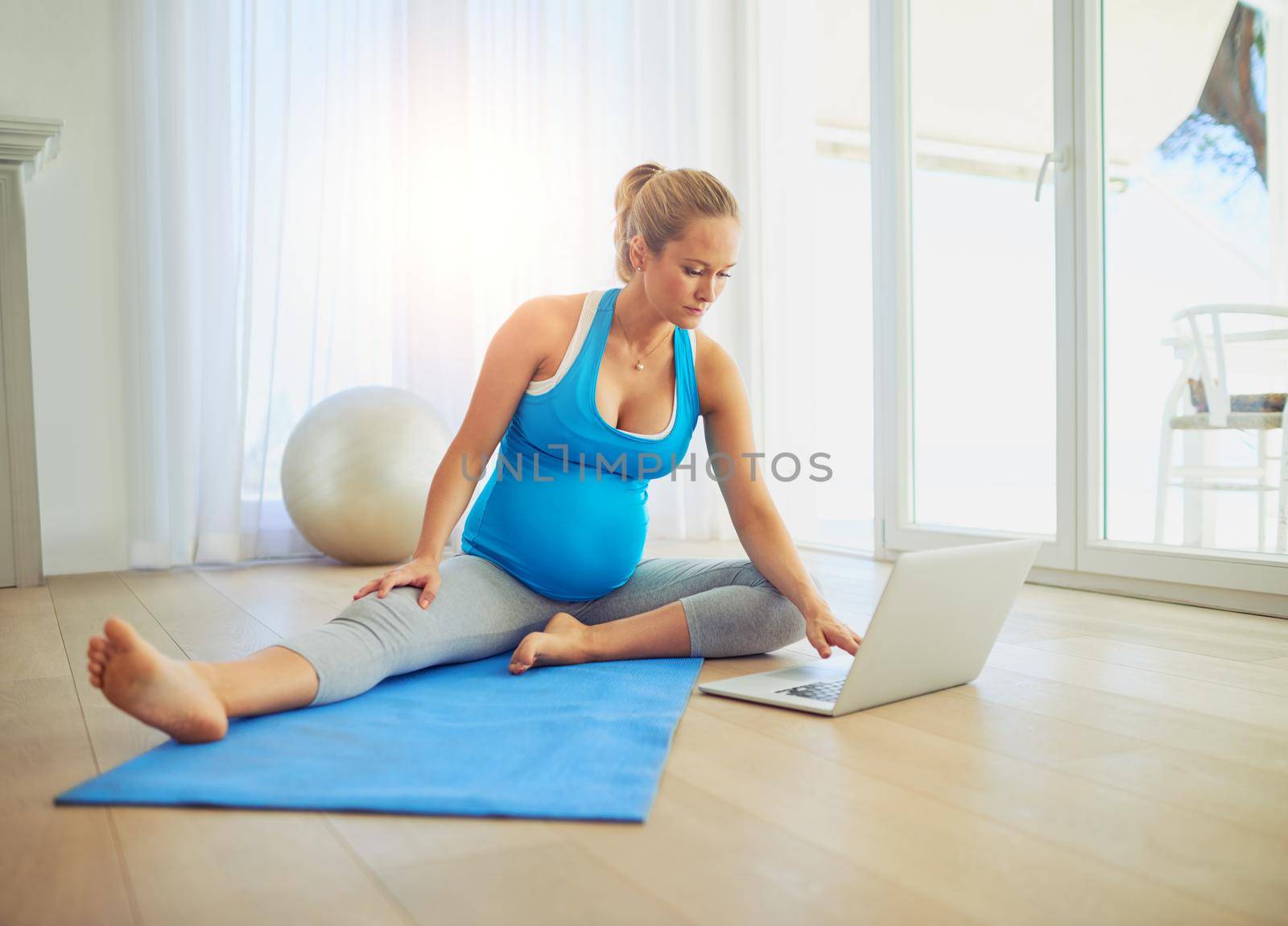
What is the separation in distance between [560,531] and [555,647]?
0.20m

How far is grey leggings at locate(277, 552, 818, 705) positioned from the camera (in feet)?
5.06

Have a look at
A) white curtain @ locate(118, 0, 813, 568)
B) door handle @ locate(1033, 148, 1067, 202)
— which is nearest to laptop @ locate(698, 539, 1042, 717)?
door handle @ locate(1033, 148, 1067, 202)

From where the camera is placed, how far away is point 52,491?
3.50 meters

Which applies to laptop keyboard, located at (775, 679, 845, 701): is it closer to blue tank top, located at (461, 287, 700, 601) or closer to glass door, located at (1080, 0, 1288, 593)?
blue tank top, located at (461, 287, 700, 601)

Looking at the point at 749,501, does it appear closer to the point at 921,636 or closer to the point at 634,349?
the point at 634,349

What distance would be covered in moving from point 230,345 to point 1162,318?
2.84 m

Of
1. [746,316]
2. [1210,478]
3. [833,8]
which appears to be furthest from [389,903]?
[833,8]

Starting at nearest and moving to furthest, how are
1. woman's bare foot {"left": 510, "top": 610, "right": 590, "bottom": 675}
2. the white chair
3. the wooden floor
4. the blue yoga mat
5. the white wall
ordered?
the wooden floor → the blue yoga mat → woman's bare foot {"left": 510, "top": 610, "right": 590, "bottom": 675} → the white chair → the white wall

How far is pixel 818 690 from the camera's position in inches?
64.1

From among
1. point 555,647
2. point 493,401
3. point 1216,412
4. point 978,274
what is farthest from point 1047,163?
point 555,647

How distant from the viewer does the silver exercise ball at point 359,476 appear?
3.46 metres

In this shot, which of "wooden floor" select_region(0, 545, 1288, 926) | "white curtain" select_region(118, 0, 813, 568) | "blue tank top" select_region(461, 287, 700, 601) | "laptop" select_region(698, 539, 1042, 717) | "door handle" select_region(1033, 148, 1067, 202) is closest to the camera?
"wooden floor" select_region(0, 545, 1288, 926)

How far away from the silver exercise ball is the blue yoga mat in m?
1.86

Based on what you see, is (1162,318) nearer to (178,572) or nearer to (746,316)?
(746,316)
